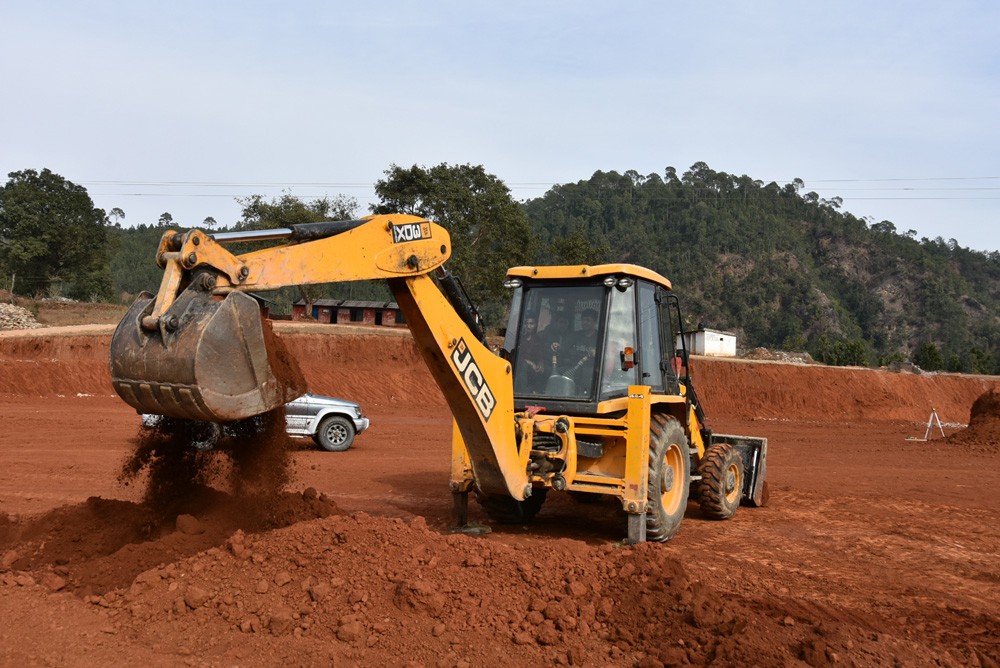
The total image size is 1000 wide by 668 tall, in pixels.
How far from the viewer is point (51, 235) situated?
62344 millimetres

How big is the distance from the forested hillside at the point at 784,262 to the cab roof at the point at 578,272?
68.6 metres

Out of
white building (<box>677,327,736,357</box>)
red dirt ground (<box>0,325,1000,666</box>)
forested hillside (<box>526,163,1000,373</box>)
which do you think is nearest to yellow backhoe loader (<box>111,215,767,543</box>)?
red dirt ground (<box>0,325,1000,666</box>)

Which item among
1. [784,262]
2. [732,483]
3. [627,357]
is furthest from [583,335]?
[784,262]

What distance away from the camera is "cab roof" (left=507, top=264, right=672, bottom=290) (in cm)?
863

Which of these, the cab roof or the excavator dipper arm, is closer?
the excavator dipper arm

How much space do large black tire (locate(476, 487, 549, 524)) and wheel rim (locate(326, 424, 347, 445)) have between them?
7.94 metres

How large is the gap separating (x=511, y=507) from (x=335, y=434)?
27.4 feet

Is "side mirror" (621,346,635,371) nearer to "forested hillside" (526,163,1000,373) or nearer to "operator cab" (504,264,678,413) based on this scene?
"operator cab" (504,264,678,413)

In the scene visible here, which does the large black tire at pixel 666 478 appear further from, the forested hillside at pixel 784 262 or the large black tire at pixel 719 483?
the forested hillside at pixel 784 262

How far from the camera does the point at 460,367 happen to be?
7.25m

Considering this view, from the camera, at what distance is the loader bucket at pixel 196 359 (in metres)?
5.40

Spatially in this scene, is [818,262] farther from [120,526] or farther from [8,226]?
[120,526]

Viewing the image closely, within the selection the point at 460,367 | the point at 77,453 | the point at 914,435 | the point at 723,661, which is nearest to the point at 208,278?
the point at 460,367

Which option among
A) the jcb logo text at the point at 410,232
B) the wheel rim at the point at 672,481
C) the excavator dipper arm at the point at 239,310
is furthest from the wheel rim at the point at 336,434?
the jcb logo text at the point at 410,232
